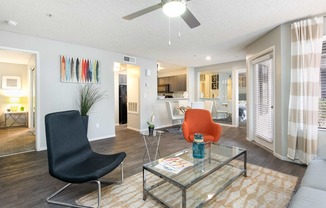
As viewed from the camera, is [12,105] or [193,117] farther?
[12,105]

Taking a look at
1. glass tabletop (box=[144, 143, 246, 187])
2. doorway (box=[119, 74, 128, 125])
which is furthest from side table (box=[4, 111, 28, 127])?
glass tabletop (box=[144, 143, 246, 187])

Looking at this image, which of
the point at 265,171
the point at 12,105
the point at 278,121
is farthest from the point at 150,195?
the point at 12,105

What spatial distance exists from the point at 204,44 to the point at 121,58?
2.33 meters

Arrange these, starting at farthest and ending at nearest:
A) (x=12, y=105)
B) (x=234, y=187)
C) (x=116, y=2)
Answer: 1. (x=12, y=105)
2. (x=116, y=2)
3. (x=234, y=187)

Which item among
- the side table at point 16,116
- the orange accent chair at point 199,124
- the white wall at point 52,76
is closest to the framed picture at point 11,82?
the side table at point 16,116

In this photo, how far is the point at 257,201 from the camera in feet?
6.02

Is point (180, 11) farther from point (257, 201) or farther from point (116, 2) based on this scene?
point (257, 201)

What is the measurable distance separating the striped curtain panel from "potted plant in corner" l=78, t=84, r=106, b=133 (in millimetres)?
4086

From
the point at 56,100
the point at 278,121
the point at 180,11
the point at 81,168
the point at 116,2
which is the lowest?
the point at 81,168

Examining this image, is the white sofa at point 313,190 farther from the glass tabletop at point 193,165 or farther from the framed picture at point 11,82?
the framed picture at point 11,82

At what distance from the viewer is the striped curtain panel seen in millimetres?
2607

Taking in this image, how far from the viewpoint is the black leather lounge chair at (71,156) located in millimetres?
1751

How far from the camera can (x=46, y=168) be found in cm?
273

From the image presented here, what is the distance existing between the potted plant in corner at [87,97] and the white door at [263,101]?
3.88 m
